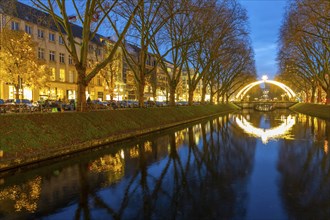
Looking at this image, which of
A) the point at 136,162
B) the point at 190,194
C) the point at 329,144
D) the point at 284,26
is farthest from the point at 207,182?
the point at 284,26

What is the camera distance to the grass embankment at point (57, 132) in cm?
1312

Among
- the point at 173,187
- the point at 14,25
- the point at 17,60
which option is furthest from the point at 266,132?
the point at 14,25

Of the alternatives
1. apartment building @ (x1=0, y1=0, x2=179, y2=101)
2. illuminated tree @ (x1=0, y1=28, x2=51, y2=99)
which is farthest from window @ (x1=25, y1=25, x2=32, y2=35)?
illuminated tree @ (x1=0, y1=28, x2=51, y2=99)

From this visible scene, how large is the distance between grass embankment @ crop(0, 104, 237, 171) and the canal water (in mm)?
975

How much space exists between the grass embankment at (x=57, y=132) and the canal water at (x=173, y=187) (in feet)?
3.20

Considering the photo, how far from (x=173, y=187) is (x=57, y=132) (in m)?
9.47

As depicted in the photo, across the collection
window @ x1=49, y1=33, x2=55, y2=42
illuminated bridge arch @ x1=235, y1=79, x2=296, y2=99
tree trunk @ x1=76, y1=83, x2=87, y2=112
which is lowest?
tree trunk @ x1=76, y1=83, x2=87, y2=112

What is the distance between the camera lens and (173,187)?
9.23 m

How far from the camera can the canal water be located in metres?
7.21

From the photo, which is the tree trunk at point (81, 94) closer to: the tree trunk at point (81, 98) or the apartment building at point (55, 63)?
the tree trunk at point (81, 98)

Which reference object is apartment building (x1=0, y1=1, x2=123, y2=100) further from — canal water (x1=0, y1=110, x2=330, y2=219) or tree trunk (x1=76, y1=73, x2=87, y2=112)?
canal water (x1=0, y1=110, x2=330, y2=219)

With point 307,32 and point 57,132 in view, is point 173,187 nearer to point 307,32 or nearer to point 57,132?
point 57,132

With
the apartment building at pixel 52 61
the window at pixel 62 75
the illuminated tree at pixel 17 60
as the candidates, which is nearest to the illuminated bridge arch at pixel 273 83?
the apartment building at pixel 52 61

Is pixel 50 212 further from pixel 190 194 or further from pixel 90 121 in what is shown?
pixel 90 121
